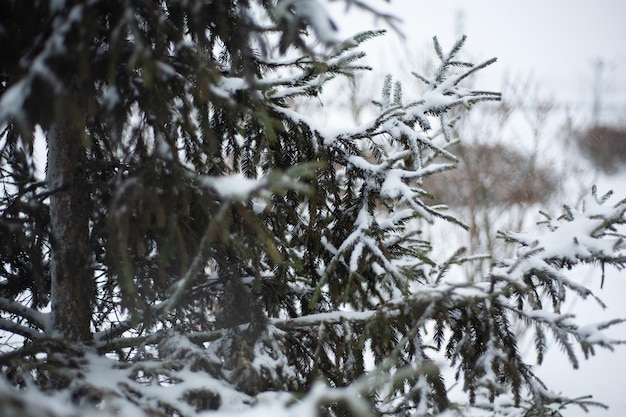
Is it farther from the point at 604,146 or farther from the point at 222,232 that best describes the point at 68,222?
the point at 604,146

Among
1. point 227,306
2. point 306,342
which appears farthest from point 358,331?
point 227,306

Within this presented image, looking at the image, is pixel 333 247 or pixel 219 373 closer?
pixel 219 373

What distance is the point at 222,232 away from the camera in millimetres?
1449

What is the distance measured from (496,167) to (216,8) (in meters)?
9.24

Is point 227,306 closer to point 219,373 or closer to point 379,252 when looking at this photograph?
point 219,373

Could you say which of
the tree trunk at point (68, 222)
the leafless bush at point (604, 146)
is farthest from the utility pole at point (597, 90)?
the tree trunk at point (68, 222)

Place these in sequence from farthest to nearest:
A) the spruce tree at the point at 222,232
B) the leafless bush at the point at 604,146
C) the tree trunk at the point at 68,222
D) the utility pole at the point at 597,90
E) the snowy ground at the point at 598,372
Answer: the utility pole at the point at 597,90
the leafless bush at the point at 604,146
the snowy ground at the point at 598,372
the tree trunk at the point at 68,222
the spruce tree at the point at 222,232

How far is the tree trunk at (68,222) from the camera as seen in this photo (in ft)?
7.18

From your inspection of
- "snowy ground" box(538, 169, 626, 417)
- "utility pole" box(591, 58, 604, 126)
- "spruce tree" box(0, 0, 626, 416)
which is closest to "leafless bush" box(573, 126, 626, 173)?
"utility pole" box(591, 58, 604, 126)

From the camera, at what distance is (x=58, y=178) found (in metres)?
2.26

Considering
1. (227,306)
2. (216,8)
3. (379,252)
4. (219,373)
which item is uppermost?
(216,8)

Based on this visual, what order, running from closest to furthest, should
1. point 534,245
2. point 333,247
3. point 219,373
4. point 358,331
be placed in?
point 219,373
point 534,245
point 358,331
point 333,247

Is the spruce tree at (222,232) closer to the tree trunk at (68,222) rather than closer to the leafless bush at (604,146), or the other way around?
the tree trunk at (68,222)

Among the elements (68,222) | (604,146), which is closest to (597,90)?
(604,146)
